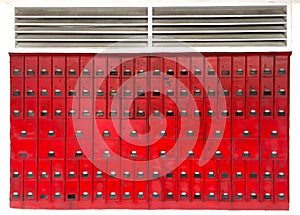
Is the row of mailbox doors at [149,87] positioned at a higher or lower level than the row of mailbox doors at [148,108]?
higher

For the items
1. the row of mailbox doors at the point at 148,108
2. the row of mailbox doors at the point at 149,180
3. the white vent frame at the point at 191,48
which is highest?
the white vent frame at the point at 191,48

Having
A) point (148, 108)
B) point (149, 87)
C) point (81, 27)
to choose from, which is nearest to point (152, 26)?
point (149, 87)

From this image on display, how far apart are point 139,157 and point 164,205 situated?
1.84ft

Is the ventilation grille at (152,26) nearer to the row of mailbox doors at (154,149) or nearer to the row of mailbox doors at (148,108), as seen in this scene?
the row of mailbox doors at (148,108)

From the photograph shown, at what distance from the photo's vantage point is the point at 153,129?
13.1 ft

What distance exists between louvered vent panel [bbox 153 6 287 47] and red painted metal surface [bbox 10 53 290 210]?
16cm

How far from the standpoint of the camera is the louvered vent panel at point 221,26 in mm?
3934

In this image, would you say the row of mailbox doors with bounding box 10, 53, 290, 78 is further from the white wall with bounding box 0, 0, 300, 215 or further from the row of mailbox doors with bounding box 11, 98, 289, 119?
the row of mailbox doors with bounding box 11, 98, 289, 119

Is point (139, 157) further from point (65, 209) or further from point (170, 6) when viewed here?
point (170, 6)

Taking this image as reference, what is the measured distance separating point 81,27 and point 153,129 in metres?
1.27

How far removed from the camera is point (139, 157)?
4008mm
